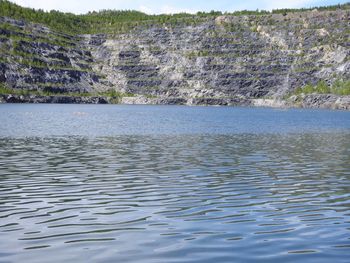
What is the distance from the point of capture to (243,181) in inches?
1367

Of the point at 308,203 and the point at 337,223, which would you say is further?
the point at 308,203

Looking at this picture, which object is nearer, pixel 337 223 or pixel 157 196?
pixel 337 223

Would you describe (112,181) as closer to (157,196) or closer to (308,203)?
(157,196)

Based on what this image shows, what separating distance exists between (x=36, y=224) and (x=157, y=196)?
840 cm

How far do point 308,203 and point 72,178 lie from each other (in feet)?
53.3

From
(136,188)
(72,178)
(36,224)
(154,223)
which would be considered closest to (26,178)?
(72,178)

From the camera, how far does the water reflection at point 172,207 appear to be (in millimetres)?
18828

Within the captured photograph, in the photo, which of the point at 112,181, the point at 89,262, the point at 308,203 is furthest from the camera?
the point at 112,181

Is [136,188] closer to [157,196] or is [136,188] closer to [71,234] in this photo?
[157,196]

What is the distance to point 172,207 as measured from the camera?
25.9 m

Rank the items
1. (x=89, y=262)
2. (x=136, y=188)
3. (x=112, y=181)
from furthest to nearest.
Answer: (x=112, y=181)
(x=136, y=188)
(x=89, y=262)

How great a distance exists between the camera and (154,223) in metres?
22.5

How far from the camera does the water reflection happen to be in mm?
18828

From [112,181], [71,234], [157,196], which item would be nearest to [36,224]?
[71,234]
